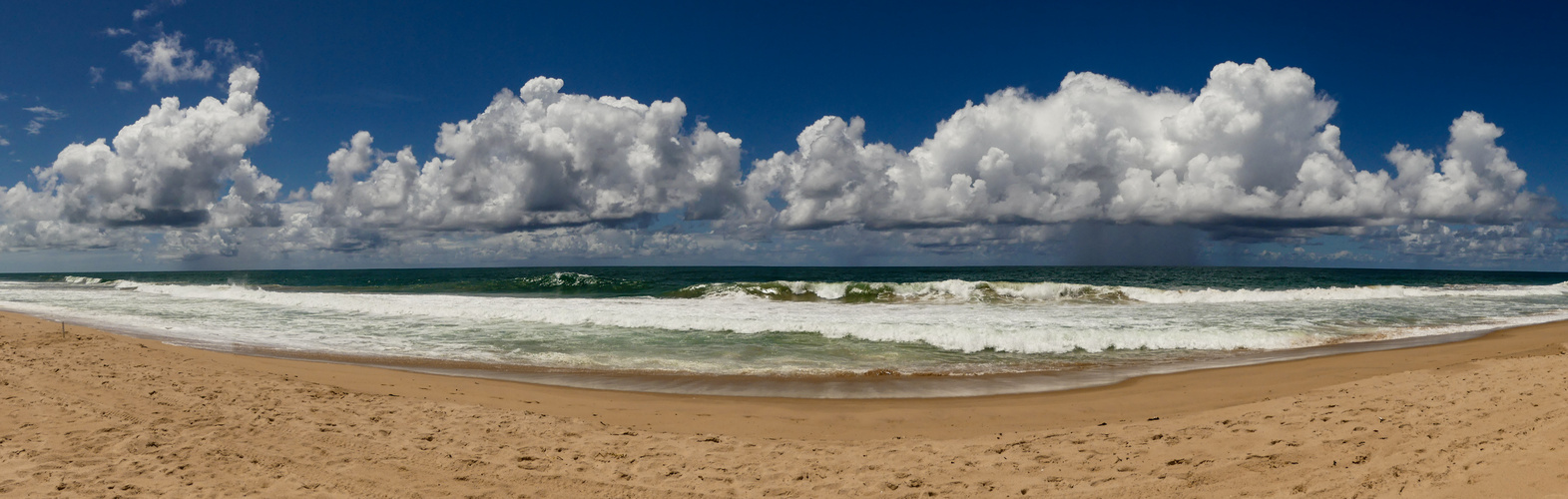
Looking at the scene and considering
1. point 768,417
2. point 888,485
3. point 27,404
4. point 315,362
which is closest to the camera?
point 888,485

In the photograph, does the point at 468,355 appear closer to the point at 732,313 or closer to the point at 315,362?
the point at 315,362

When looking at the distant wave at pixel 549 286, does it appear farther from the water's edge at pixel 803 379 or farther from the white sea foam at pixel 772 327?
the water's edge at pixel 803 379

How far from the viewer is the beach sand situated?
17.1 feet

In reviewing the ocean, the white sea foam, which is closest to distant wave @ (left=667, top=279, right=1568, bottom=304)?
the white sea foam

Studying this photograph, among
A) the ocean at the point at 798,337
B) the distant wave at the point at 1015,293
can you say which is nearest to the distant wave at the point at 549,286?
the distant wave at the point at 1015,293

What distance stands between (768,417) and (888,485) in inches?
115

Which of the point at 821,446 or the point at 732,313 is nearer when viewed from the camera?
the point at 821,446

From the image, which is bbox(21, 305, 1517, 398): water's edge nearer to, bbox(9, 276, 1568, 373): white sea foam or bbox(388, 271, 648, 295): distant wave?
bbox(9, 276, 1568, 373): white sea foam

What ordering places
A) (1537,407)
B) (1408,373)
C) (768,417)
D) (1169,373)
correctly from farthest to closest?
(1169,373)
(1408,373)
(768,417)
(1537,407)

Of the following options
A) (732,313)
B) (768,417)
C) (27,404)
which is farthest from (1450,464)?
(732,313)

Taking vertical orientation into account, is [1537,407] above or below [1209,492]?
above

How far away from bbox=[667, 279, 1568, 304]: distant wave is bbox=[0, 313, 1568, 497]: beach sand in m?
24.1

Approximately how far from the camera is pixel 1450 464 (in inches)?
194

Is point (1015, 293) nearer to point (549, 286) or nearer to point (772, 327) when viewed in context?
point (772, 327)
